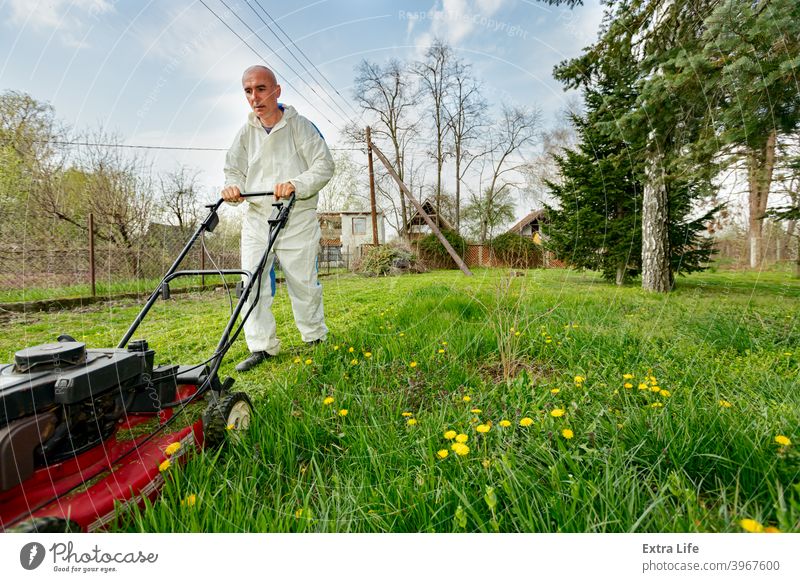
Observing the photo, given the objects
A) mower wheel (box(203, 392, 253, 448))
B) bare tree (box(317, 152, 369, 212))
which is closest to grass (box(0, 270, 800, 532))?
mower wheel (box(203, 392, 253, 448))

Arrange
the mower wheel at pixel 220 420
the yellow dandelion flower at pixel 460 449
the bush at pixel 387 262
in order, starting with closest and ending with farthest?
the yellow dandelion flower at pixel 460 449
the mower wheel at pixel 220 420
the bush at pixel 387 262

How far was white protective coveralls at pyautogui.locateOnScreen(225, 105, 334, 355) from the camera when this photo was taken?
244 cm

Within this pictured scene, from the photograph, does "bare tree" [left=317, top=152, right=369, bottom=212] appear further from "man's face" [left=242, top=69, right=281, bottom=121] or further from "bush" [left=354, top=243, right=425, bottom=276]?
"bush" [left=354, top=243, right=425, bottom=276]

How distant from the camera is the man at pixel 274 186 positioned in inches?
95.0

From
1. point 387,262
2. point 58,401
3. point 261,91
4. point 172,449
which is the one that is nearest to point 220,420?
point 172,449

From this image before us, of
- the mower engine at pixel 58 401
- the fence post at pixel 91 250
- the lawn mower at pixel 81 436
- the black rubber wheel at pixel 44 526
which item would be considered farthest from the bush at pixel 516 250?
the fence post at pixel 91 250

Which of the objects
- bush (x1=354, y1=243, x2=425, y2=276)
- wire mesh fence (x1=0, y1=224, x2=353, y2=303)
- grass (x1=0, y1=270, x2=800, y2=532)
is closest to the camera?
grass (x1=0, y1=270, x2=800, y2=532)

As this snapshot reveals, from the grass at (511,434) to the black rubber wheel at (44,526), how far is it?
0.15 m

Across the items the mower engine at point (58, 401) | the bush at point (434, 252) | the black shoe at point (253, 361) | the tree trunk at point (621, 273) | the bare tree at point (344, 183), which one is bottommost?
the black shoe at point (253, 361)

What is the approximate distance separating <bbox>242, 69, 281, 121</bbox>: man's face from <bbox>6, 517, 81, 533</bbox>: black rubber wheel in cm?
212

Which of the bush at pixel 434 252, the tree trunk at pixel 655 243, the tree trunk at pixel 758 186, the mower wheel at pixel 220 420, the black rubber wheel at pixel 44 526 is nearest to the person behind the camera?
the black rubber wheel at pixel 44 526

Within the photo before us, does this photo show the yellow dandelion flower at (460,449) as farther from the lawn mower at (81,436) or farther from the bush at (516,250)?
the bush at (516,250)

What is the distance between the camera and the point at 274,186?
2.31 meters

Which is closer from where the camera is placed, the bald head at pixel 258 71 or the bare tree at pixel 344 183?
the bald head at pixel 258 71
